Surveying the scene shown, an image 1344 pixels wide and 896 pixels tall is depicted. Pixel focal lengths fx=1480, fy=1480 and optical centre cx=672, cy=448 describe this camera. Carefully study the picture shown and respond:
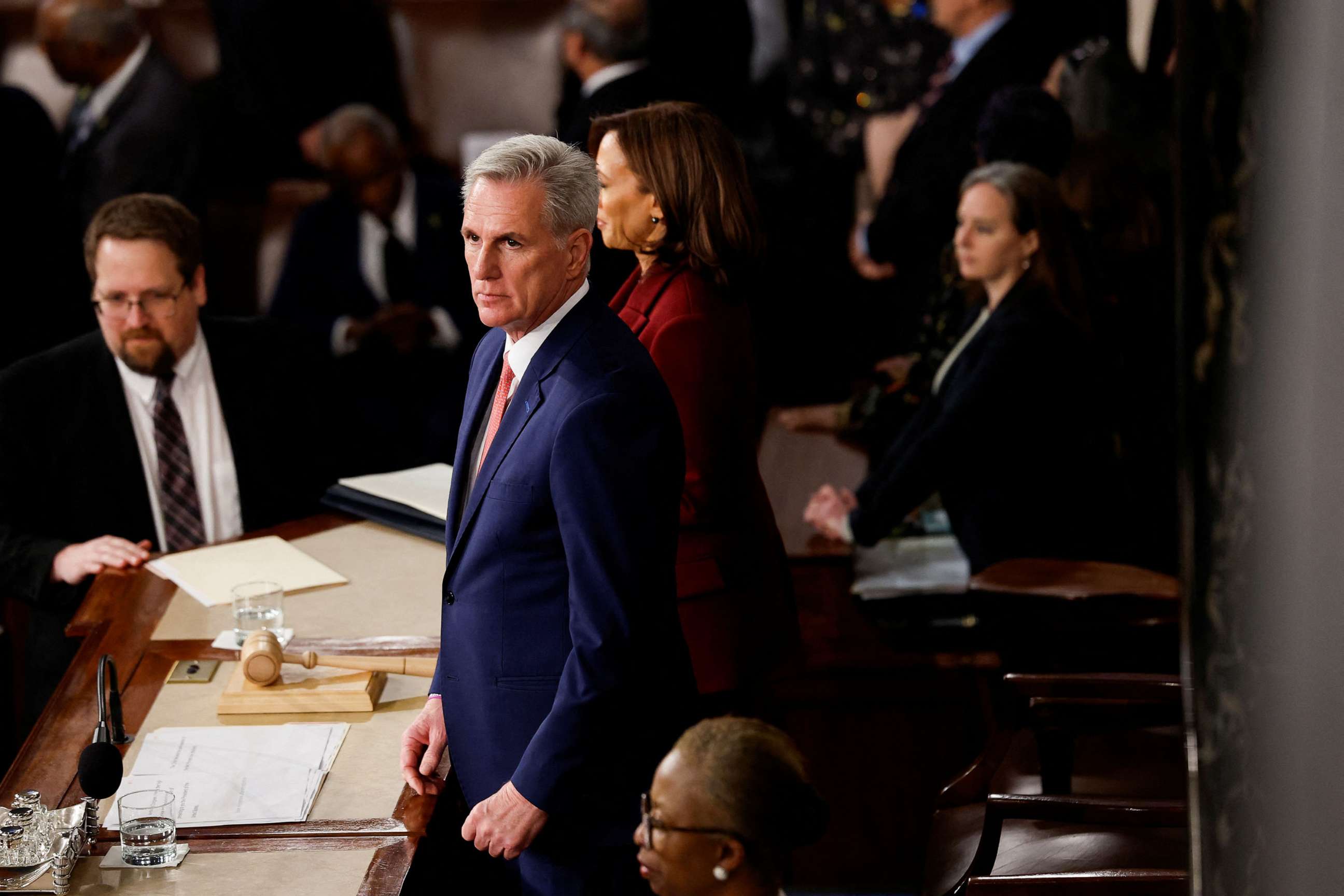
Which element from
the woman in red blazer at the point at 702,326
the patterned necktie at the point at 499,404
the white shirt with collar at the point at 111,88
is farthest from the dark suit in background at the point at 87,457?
the white shirt with collar at the point at 111,88

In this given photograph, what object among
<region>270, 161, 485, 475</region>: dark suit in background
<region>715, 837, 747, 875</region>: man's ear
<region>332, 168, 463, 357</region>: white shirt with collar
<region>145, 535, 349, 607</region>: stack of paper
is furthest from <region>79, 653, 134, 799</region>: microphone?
<region>332, 168, 463, 357</region>: white shirt with collar

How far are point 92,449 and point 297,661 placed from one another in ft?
3.57

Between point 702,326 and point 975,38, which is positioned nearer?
point 702,326

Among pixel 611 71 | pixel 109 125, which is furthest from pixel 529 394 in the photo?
pixel 109 125

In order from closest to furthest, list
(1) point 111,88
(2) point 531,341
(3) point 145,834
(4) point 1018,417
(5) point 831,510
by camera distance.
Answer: (3) point 145,834 < (2) point 531,341 < (4) point 1018,417 < (5) point 831,510 < (1) point 111,88

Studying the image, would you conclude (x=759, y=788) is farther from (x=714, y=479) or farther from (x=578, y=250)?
(x=714, y=479)

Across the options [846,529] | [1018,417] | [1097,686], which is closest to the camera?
[1097,686]

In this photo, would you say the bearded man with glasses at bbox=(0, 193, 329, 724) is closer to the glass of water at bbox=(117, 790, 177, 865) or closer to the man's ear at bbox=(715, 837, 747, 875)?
the glass of water at bbox=(117, 790, 177, 865)

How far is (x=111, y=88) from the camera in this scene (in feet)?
17.8

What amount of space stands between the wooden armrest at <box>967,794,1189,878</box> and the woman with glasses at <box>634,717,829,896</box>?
30.8 inches

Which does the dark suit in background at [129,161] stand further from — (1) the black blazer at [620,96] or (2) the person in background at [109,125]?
(1) the black blazer at [620,96]

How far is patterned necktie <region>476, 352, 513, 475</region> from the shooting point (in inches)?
84.4

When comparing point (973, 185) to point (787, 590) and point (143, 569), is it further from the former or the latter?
point (143, 569)

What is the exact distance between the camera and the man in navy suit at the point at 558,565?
6.36ft
